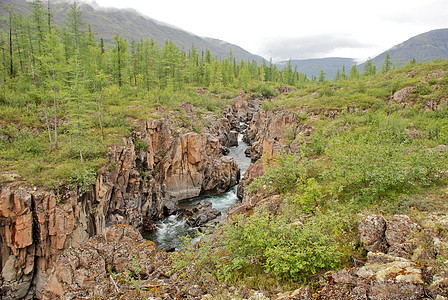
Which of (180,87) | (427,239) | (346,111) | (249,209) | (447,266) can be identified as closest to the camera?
(447,266)

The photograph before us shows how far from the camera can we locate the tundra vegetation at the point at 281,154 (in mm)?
7523

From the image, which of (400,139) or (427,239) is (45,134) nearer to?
(427,239)

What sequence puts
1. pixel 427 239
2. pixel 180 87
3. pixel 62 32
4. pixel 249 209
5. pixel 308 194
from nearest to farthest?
pixel 427 239, pixel 308 194, pixel 249 209, pixel 62 32, pixel 180 87

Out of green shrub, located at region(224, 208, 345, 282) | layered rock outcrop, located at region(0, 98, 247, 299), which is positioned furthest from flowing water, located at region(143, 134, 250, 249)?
green shrub, located at region(224, 208, 345, 282)

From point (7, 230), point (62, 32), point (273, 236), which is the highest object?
point (62, 32)

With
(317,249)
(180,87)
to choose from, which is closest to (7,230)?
(317,249)

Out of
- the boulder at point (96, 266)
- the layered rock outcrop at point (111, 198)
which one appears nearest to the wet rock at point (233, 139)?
the layered rock outcrop at point (111, 198)

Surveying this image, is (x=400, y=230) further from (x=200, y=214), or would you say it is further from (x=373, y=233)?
(x=200, y=214)

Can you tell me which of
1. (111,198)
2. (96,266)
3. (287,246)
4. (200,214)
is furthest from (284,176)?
(111,198)

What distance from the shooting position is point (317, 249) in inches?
258

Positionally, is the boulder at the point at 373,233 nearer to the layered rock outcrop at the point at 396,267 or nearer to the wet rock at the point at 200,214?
the layered rock outcrop at the point at 396,267

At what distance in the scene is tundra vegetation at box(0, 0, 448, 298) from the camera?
752cm

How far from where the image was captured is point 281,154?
15586mm

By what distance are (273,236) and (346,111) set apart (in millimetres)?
23243
